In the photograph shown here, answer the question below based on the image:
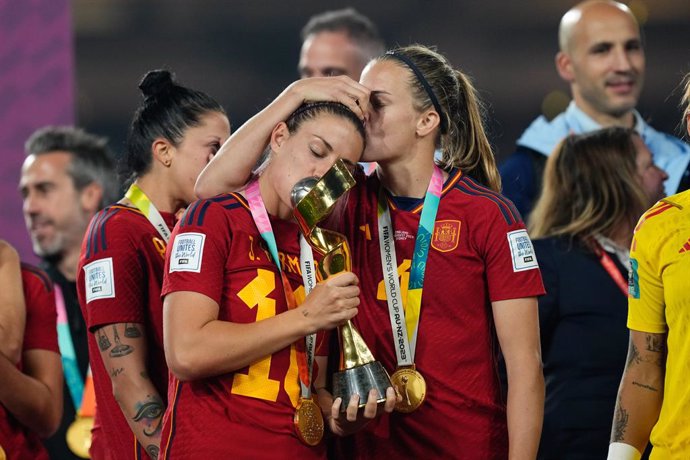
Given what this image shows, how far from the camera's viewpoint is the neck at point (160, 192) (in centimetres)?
316

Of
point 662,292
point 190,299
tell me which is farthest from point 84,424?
point 662,292

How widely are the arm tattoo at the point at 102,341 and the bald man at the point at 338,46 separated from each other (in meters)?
2.19

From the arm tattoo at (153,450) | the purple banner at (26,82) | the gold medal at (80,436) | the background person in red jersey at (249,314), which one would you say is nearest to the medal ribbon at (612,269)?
the background person in red jersey at (249,314)

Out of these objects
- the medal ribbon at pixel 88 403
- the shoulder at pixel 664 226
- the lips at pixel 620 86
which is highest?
the shoulder at pixel 664 226

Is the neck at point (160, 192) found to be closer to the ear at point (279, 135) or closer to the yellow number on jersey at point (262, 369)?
the ear at point (279, 135)

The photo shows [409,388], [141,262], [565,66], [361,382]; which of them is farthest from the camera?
[565,66]

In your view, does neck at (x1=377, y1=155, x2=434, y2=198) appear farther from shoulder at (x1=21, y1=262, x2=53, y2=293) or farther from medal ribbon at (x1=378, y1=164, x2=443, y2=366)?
shoulder at (x1=21, y1=262, x2=53, y2=293)

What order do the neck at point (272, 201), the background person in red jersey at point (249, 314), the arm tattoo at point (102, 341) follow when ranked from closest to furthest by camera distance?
the background person in red jersey at point (249, 314) → the neck at point (272, 201) → the arm tattoo at point (102, 341)

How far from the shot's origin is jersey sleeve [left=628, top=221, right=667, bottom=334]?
2.51 meters

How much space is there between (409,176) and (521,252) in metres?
0.38

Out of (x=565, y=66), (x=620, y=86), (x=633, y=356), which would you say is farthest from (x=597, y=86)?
(x=633, y=356)

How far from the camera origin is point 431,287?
2.77 meters

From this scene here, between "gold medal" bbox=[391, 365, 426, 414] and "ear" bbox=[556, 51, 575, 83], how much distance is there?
279 centimetres

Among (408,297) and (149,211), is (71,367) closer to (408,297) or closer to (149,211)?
(149,211)
